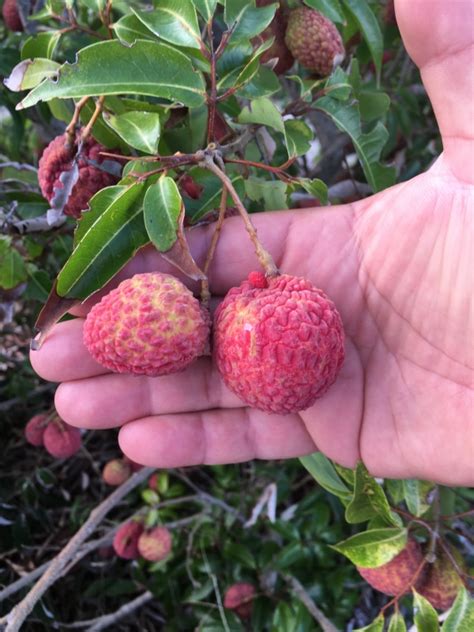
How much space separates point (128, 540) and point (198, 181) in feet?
3.38

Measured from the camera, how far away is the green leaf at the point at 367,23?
46.4 inches

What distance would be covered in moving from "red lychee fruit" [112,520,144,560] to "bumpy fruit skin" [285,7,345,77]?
1237 mm

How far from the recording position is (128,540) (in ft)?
5.28

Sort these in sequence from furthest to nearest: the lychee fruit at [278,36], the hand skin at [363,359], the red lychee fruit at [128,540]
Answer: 1. the red lychee fruit at [128,540]
2. the lychee fruit at [278,36]
3. the hand skin at [363,359]

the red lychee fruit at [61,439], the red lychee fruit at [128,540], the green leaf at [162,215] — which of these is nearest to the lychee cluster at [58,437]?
the red lychee fruit at [61,439]

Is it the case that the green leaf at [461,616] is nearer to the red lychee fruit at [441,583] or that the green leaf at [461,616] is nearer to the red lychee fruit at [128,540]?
the red lychee fruit at [441,583]

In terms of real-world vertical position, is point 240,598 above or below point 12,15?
below

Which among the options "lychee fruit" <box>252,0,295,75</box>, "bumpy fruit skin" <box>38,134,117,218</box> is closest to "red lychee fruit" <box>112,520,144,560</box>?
"bumpy fruit skin" <box>38,134,117,218</box>

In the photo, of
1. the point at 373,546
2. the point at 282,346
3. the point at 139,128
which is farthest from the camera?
the point at 373,546

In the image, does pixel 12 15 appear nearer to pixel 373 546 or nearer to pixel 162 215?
pixel 162 215

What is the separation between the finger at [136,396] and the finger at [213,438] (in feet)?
0.08

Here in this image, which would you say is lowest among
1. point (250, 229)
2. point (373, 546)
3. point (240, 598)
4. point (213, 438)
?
point (240, 598)

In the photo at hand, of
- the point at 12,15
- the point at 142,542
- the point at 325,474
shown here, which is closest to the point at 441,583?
the point at 325,474

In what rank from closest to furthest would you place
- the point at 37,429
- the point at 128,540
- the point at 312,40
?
1. the point at 312,40
2. the point at 128,540
3. the point at 37,429
